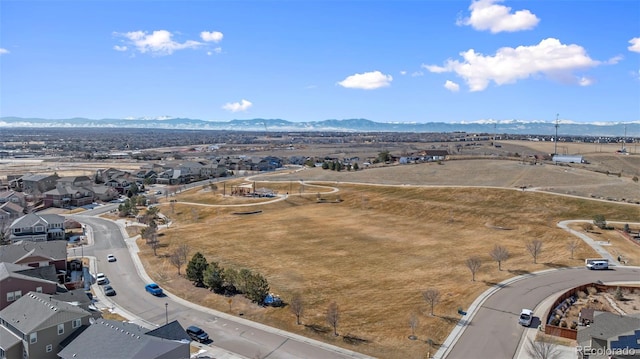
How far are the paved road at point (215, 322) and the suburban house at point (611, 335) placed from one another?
49.8 ft

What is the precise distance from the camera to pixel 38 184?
105 meters

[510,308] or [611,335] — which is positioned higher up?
[611,335]

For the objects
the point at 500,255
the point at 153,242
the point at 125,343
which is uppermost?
the point at 125,343

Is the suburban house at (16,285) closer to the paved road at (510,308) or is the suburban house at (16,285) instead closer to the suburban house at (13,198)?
the paved road at (510,308)

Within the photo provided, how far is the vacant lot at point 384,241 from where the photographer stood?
38656mm

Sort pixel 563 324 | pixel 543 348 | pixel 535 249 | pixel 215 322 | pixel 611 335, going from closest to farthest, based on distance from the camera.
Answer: pixel 611 335 → pixel 543 348 → pixel 563 324 → pixel 215 322 → pixel 535 249

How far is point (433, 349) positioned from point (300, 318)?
11.7 m

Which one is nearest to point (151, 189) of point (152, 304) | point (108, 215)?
point (108, 215)

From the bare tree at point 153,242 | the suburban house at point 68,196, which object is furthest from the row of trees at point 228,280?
the suburban house at point 68,196

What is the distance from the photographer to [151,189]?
118938mm

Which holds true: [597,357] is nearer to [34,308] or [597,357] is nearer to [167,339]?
[167,339]

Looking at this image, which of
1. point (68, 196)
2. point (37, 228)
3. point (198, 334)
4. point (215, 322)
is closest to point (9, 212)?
point (68, 196)

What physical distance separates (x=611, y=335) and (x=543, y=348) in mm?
4068

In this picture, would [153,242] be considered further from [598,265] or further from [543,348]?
[598,265]
